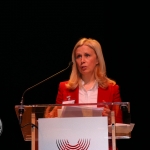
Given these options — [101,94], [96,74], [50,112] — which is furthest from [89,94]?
[50,112]

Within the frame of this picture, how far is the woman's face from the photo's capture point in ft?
10.7

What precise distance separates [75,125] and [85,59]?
47.4 inches

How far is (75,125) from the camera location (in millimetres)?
2184

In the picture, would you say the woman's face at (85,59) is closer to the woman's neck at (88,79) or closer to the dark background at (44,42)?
the woman's neck at (88,79)

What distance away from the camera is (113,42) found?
4031mm

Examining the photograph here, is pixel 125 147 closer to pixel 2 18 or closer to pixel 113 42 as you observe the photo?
pixel 113 42

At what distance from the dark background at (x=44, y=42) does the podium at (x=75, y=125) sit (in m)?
1.78

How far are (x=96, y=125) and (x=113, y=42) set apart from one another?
202cm

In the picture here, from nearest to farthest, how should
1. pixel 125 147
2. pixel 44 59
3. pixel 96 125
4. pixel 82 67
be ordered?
pixel 96 125
pixel 82 67
pixel 125 147
pixel 44 59

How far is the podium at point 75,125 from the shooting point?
2154 mm

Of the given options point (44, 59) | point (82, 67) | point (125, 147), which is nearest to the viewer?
point (82, 67)

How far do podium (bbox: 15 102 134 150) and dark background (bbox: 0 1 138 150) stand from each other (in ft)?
5.86

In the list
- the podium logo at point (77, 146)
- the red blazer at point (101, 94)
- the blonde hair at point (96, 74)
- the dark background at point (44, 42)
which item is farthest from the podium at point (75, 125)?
the dark background at point (44, 42)

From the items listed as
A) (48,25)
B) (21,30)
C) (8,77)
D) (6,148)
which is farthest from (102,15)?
(6,148)
